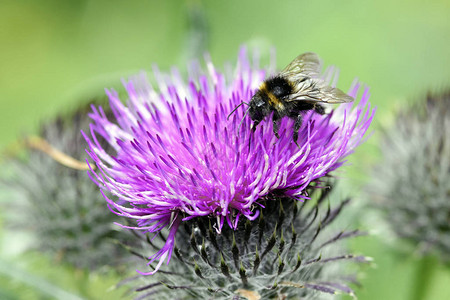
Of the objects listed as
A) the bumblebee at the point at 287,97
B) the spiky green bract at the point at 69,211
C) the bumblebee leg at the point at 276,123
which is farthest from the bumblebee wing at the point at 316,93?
the spiky green bract at the point at 69,211

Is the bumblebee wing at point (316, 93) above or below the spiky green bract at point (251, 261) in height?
above

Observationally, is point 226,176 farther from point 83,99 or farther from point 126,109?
point 83,99

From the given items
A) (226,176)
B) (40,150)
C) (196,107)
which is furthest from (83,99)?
(226,176)

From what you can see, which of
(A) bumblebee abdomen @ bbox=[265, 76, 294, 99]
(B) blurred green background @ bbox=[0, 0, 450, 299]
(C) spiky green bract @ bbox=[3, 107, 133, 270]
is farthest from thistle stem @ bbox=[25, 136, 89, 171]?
(B) blurred green background @ bbox=[0, 0, 450, 299]

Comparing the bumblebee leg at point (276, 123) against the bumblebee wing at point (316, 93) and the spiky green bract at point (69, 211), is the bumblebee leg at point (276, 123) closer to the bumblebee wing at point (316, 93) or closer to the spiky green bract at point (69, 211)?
the bumblebee wing at point (316, 93)

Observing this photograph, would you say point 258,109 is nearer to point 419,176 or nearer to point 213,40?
point 419,176

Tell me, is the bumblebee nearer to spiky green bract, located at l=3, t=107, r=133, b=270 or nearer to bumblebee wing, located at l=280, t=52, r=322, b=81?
bumblebee wing, located at l=280, t=52, r=322, b=81
